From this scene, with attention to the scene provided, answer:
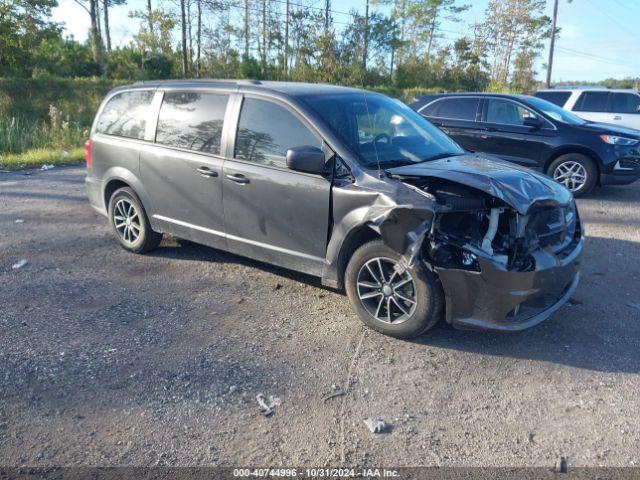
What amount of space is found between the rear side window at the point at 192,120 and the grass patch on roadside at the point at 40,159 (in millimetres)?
7937

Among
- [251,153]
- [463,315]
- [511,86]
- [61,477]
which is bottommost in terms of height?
[61,477]

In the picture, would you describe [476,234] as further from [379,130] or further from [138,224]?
[138,224]

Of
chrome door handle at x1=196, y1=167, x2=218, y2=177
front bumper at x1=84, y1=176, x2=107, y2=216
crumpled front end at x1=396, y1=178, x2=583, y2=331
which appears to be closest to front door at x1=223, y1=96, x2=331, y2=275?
chrome door handle at x1=196, y1=167, x2=218, y2=177

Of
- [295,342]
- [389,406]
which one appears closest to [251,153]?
[295,342]

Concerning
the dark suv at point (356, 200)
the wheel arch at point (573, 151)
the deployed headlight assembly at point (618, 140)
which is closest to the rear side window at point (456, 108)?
the wheel arch at point (573, 151)

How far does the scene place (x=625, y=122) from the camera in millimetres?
13141

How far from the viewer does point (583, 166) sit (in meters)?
9.08

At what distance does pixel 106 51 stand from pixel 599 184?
1281 inches

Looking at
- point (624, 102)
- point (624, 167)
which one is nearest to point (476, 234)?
point (624, 167)

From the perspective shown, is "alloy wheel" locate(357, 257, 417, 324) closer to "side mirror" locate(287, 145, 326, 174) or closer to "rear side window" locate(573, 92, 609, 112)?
"side mirror" locate(287, 145, 326, 174)

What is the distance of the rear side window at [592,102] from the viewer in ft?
43.6

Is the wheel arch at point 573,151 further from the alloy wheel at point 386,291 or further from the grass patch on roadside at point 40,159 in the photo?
the grass patch on roadside at point 40,159

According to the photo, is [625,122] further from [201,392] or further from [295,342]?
[201,392]

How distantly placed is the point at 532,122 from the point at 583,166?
1.13 meters
